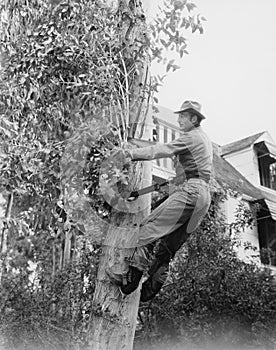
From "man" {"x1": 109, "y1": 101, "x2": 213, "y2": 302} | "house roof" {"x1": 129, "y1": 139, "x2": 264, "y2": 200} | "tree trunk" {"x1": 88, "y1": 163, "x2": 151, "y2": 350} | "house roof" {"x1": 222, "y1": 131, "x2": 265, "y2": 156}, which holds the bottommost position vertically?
"tree trunk" {"x1": 88, "y1": 163, "x2": 151, "y2": 350}

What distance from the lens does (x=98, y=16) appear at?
13.8ft

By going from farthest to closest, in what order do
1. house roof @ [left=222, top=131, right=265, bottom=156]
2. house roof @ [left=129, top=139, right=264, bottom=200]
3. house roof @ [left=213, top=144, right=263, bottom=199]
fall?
house roof @ [left=222, top=131, right=265, bottom=156] → house roof @ [left=213, top=144, right=263, bottom=199] → house roof @ [left=129, top=139, right=264, bottom=200]

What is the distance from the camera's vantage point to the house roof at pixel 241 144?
12.8 m

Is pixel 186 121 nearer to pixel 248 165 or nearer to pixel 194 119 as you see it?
pixel 194 119

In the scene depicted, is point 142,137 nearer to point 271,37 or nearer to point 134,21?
point 134,21

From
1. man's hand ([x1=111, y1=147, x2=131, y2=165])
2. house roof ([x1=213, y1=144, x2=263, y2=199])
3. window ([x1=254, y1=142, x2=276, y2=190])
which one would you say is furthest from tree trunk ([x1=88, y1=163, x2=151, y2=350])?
window ([x1=254, y1=142, x2=276, y2=190])

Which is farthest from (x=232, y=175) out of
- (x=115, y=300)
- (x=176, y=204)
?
(x=115, y=300)

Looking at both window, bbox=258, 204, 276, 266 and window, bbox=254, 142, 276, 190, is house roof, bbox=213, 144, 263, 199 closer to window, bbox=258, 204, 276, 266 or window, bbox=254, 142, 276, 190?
window, bbox=258, 204, 276, 266

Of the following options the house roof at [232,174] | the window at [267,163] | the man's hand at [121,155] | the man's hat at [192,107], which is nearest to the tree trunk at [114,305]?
the man's hand at [121,155]

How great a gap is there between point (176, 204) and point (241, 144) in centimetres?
1059

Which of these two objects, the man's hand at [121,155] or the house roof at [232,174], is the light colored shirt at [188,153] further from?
the house roof at [232,174]

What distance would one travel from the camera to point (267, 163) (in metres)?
13.1

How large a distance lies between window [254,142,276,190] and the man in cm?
975

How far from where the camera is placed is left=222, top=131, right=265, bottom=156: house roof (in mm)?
12844
